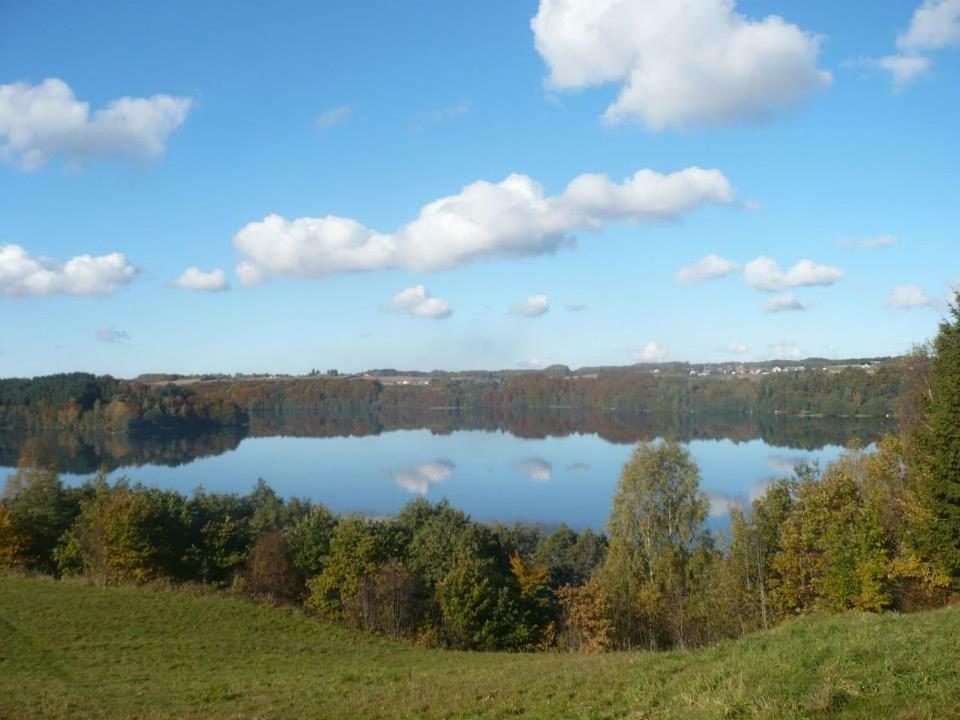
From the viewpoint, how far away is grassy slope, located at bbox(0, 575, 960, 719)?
19.2ft

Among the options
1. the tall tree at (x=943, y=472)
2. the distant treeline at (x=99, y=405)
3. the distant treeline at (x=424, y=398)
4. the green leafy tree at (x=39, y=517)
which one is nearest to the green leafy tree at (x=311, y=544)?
the green leafy tree at (x=39, y=517)

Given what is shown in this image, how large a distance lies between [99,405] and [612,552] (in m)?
103

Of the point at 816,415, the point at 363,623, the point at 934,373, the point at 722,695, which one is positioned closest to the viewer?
the point at 722,695

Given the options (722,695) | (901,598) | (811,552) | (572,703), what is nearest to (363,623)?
(811,552)

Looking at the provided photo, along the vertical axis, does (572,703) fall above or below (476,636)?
above

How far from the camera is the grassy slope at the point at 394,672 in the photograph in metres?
5.86

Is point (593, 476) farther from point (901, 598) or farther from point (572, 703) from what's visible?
point (572, 703)

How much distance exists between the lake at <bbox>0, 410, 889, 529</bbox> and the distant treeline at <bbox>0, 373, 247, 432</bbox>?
748 cm

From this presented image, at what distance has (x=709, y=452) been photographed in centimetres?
6919

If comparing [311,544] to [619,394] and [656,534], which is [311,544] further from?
[619,394]

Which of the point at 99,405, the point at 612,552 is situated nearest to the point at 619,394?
the point at 99,405

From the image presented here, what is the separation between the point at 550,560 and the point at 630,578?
7787 millimetres

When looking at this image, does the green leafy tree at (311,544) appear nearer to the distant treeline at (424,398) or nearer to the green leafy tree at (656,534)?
the green leafy tree at (656,534)

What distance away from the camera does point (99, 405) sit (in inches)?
4257
